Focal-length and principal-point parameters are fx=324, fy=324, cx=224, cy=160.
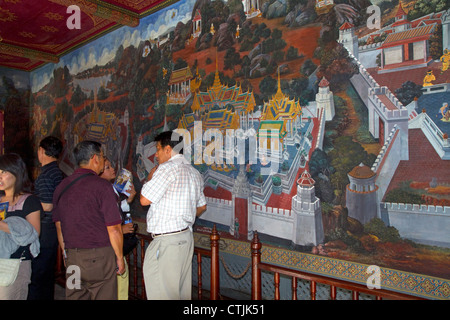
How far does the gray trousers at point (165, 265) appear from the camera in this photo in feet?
8.80

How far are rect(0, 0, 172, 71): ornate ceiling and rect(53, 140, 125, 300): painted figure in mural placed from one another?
4.10 metres

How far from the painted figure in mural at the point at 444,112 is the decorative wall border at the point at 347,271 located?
1422 millimetres

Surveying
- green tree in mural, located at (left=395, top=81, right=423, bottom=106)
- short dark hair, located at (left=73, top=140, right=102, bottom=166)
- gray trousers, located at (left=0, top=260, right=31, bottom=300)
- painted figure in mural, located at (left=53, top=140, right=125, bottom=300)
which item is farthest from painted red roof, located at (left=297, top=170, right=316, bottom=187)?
gray trousers, located at (left=0, top=260, right=31, bottom=300)

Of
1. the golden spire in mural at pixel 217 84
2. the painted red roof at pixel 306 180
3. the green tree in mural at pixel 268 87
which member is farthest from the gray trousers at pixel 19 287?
the golden spire in mural at pixel 217 84

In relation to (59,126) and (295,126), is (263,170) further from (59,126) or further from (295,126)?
(59,126)

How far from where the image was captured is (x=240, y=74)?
440cm

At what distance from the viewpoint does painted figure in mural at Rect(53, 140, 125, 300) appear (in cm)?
243

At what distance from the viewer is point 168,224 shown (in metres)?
2.67

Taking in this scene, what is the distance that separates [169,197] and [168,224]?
0.22 metres

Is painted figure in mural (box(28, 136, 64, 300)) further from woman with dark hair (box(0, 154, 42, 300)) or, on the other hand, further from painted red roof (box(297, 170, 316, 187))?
painted red roof (box(297, 170, 316, 187))

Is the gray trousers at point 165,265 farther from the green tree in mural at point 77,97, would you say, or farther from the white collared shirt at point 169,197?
the green tree in mural at point 77,97

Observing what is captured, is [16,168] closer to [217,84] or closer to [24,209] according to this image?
[24,209]

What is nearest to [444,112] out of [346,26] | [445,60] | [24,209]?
[445,60]

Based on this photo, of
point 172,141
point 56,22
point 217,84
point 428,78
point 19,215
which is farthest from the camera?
point 56,22
